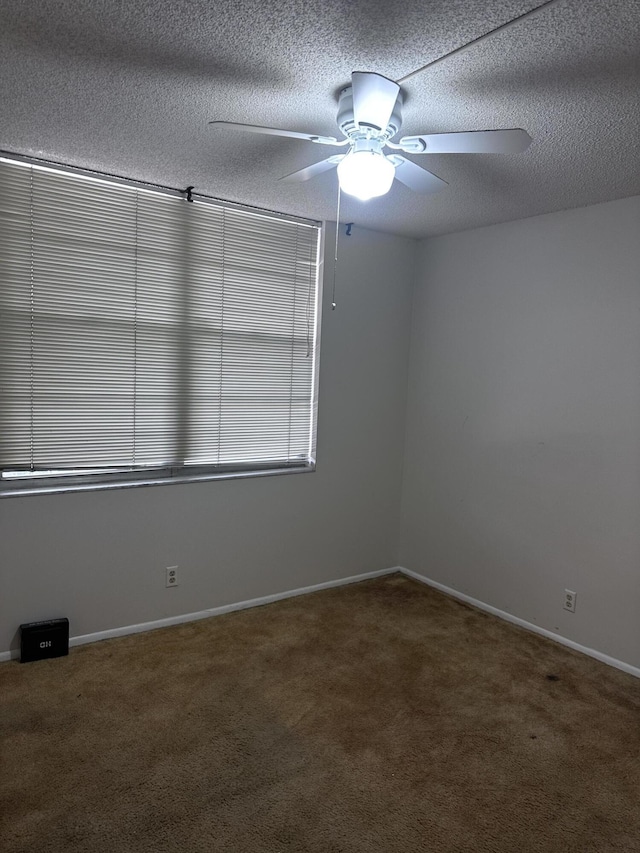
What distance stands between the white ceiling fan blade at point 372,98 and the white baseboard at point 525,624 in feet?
9.41

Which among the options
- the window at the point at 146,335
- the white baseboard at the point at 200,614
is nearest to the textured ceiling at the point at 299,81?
the window at the point at 146,335

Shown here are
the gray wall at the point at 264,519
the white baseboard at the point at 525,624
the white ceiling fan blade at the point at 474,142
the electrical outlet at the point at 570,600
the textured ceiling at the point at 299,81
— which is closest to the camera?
the textured ceiling at the point at 299,81

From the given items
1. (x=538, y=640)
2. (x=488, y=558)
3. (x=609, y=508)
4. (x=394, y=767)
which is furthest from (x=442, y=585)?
(x=394, y=767)

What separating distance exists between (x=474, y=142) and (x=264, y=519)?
253 centimetres

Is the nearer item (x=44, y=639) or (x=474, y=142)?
(x=474, y=142)

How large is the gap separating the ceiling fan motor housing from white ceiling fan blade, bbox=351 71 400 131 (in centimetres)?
6

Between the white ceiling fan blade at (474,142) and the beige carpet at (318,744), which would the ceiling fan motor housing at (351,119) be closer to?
the white ceiling fan blade at (474,142)

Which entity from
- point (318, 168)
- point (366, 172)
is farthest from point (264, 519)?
point (366, 172)

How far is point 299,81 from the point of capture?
1.90 metres

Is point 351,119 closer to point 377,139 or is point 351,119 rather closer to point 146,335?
point 377,139

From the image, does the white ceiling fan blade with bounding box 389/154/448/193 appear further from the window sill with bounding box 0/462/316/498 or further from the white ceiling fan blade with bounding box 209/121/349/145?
the window sill with bounding box 0/462/316/498

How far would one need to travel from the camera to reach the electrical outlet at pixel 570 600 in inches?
129

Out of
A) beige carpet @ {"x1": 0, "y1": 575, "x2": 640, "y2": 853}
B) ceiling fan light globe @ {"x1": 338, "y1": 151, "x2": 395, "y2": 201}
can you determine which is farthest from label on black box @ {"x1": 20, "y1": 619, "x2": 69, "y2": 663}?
ceiling fan light globe @ {"x1": 338, "y1": 151, "x2": 395, "y2": 201}

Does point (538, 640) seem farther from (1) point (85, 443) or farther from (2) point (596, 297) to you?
(1) point (85, 443)
